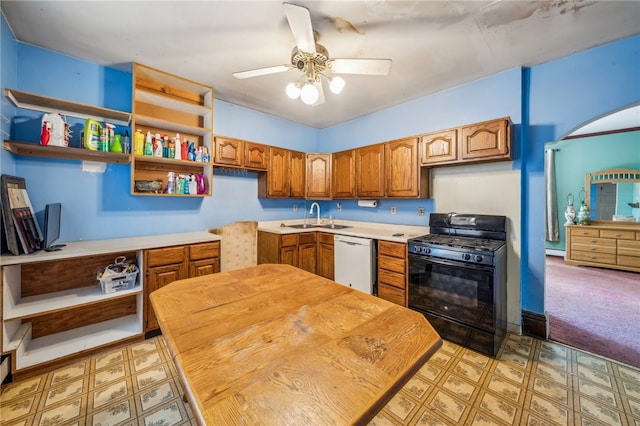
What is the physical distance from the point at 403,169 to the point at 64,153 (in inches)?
140

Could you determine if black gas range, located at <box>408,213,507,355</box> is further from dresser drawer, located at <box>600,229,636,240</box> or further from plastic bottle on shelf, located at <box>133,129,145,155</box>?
dresser drawer, located at <box>600,229,636,240</box>

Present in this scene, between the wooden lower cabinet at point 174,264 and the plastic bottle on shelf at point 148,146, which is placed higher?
the plastic bottle on shelf at point 148,146

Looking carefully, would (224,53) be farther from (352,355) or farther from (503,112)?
(503,112)

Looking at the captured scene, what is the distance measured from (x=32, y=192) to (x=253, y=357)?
2863 mm

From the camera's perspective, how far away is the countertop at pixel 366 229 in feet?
9.74

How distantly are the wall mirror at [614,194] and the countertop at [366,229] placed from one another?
451 cm

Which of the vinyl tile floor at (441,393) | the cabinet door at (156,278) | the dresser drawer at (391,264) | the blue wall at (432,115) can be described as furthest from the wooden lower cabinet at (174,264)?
the dresser drawer at (391,264)

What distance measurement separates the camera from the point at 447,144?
271 centimetres

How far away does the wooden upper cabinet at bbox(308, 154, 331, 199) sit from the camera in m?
4.03

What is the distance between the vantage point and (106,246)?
2223 millimetres

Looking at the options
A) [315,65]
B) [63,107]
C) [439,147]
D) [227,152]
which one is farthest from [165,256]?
[439,147]

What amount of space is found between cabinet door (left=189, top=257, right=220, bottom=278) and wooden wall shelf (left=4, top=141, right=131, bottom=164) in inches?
50.8

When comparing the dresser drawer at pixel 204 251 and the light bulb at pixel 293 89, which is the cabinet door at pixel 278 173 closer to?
the dresser drawer at pixel 204 251

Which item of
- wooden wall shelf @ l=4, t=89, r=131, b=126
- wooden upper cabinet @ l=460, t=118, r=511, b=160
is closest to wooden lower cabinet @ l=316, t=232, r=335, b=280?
wooden upper cabinet @ l=460, t=118, r=511, b=160
